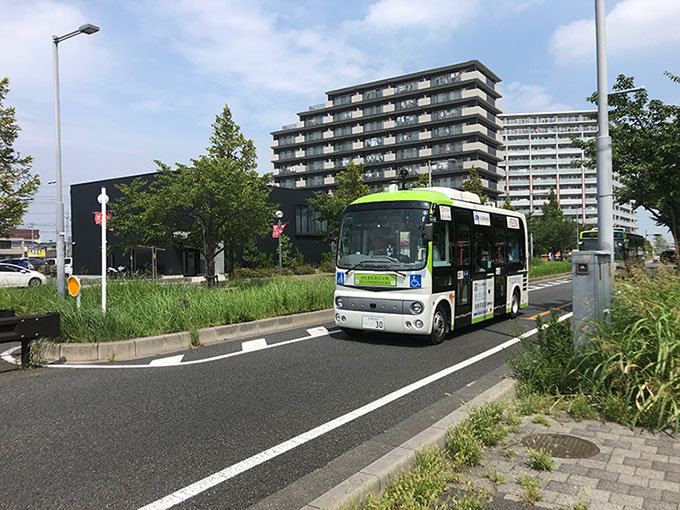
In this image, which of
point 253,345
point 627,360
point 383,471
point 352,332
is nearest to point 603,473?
point 383,471

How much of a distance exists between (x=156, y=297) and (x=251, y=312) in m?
1.99

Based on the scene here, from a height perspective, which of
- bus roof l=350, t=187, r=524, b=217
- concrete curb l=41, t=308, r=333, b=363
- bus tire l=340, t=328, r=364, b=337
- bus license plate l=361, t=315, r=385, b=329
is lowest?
bus tire l=340, t=328, r=364, b=337

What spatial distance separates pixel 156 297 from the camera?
10.0m

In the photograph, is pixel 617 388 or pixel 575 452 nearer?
pixel 575 452

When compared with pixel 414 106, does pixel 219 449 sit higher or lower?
lower

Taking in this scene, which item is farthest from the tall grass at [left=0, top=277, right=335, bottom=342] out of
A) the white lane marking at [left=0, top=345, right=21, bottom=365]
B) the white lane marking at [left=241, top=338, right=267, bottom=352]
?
the white lane marking at [left=241, top=338, right=267, bottom=352]

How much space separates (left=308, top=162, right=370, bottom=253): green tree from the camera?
32.2m

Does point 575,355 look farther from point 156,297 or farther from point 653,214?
point 653,214

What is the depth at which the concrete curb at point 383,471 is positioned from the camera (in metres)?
2.77

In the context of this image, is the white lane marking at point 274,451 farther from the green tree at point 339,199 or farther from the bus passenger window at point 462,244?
the green tree at point 339,199

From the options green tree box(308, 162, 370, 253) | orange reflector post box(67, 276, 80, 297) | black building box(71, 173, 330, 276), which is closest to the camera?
orange reflector post box(67, 276, 80, 297)

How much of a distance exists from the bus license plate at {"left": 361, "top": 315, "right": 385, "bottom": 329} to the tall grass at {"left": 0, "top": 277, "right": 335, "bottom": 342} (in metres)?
2.84

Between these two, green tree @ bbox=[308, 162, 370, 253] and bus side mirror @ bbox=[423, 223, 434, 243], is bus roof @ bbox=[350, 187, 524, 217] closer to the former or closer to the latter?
bus side mirror @ bbox=[423, 223, 434, 243]

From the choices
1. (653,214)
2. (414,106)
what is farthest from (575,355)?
(414,106)
